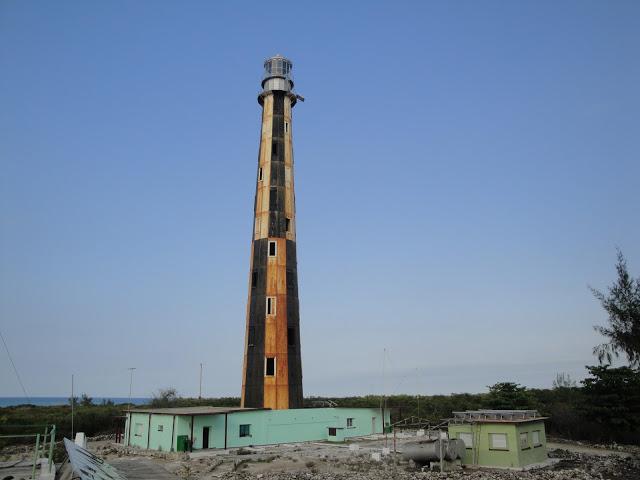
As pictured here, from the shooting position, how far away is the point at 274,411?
1241 inches

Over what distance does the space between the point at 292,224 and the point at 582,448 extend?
22.9 metres

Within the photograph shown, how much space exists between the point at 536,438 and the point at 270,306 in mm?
17287

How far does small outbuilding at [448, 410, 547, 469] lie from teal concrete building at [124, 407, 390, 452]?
11.6 meters

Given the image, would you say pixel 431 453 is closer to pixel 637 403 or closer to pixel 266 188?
pixel 637 403

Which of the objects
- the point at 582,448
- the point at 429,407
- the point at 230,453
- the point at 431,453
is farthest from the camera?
the point at 429,407

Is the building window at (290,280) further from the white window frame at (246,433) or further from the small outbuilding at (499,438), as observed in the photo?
the small outbuilding at (499,438)

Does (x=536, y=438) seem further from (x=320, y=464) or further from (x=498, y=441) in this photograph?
(x=320, y=464)

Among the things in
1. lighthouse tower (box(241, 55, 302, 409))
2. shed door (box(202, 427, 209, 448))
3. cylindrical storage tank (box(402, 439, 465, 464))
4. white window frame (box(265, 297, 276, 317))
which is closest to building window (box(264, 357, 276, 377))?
lighthouse tower (box(241, 55, 302, 409))

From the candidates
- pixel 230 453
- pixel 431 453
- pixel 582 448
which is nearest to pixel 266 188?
pixel 230 453

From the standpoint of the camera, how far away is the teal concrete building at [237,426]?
27.6 m

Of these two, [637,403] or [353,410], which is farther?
[353,410]

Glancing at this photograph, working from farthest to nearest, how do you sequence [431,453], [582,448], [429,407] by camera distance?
[429,407]
[582,448]
[431,453]

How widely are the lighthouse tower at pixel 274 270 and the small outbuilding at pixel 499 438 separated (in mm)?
12496

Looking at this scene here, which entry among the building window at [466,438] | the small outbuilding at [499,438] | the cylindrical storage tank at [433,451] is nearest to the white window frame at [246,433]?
the cylindrical storage tank at [433,451]
